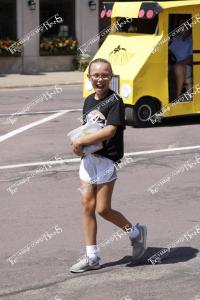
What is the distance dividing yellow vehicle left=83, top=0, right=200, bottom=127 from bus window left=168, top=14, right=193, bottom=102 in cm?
2

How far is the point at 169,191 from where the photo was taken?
955cm

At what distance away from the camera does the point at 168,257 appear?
7.00m

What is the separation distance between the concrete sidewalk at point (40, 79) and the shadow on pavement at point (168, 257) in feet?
53.8

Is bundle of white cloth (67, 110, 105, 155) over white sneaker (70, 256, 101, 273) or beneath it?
over

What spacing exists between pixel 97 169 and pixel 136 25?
8.88 metres

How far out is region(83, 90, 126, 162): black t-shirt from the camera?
6.47 metres

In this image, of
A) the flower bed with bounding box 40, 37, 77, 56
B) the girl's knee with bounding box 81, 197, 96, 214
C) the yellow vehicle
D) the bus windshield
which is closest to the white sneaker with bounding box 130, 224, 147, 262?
the girl's knee with bounding box 81, 197, 96, 214

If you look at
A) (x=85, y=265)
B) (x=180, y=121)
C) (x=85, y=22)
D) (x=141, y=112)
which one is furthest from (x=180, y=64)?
(x=85, y=22)

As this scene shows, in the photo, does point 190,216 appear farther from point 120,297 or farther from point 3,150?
point 3,150

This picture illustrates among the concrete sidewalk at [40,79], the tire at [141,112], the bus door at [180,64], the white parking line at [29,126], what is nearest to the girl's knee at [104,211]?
the white parking line at [29,126]

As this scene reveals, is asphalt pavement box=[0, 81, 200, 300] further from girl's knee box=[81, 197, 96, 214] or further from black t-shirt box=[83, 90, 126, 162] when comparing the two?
black t-shirt box=[83, 90, 126, 162]

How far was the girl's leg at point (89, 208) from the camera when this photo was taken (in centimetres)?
656

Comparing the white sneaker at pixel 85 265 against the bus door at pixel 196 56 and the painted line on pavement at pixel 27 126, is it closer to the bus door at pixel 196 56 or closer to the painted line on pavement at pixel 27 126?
the painted line on pavement at pixel 27 126

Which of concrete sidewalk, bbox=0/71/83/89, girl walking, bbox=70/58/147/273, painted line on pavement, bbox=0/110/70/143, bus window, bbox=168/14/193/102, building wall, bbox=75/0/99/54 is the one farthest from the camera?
building wall, bbox=75/0/99/54
